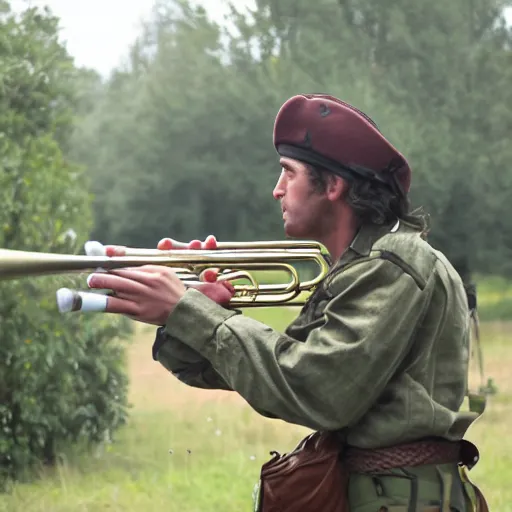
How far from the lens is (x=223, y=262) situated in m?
2.58

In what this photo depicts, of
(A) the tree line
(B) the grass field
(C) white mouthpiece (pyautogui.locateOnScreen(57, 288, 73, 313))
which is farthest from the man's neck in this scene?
(A) the tree line

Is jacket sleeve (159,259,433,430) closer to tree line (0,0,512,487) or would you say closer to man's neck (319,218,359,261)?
man's neck (319,218,359,261)

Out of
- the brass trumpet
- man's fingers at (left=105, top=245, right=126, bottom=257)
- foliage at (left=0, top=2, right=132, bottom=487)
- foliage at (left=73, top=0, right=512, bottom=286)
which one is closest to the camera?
the brass trumpet

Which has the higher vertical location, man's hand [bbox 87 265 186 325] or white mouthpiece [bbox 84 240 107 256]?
white mouthpiece [bbox 84 240 107 256]

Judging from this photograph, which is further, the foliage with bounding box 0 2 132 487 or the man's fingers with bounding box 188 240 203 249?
the foliage with bounding box 0 2 132 487

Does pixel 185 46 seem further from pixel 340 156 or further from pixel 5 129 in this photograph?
pixel 340 156

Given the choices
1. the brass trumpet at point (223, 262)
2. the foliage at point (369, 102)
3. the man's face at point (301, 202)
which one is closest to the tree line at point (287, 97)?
the foliage at point (369, 102)

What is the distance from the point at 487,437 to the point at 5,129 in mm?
4332

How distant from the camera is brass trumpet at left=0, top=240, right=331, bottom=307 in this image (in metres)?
2.38

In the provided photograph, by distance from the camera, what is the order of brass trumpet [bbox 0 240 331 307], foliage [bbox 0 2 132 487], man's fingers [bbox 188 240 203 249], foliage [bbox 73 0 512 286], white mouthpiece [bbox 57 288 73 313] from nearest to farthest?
white mouthpiece [bbox 57 288 73 313] → brass trumpet [bbox 0 240 331 307] → man's fingers [bbox 188 240 203 249] → foliage [bbox 0 2 132 487] → foliage [bbox 73 0 512 286]

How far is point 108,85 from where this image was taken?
63.2 feet

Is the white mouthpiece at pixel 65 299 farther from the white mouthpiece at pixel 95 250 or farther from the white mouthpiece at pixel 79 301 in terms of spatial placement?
the white mouthpiece at pixel 95 250

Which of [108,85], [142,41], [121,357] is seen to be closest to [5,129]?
[121,357]

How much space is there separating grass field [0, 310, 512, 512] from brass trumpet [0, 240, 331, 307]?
3.62 metres
